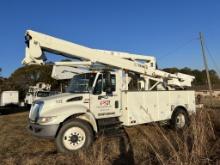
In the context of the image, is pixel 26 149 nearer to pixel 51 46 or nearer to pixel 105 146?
pixel 105 146

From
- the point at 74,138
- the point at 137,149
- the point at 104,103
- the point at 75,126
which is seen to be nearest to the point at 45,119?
the point at 75,126

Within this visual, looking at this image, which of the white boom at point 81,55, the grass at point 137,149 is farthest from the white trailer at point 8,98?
the white boom at point 81,55

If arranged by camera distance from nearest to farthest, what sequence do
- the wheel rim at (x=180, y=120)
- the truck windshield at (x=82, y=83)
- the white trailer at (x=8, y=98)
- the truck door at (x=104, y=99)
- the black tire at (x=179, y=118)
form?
the truck door at (x=104, y=99), the truck windshield at (x=82, y=83), the black tire at (x=179, y=118), the wheel rim at (x=180, y=120), the white trailer at (x=8, y=98)

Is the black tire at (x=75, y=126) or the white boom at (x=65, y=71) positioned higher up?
the white boom at (x=65, y=71)

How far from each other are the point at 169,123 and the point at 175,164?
7.07 m

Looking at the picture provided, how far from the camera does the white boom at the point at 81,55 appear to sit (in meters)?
9.54

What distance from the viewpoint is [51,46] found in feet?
32.1

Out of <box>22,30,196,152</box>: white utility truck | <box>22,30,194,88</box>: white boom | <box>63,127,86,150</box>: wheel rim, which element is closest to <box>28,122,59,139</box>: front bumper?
<box>22,30,196,152</box>: white utility truck

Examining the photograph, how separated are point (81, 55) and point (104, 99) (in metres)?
1.88

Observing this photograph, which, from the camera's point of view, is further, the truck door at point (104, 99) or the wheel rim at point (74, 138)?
the truck door at point (104, 99)

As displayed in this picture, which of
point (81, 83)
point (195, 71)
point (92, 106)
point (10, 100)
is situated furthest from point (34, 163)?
point (195, 71)

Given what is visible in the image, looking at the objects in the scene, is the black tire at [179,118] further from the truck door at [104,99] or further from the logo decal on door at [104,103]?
the logo decal on door at [104,103]

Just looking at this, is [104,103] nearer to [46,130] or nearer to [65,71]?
[46,130]

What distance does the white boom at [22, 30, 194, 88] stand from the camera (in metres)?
9.54
